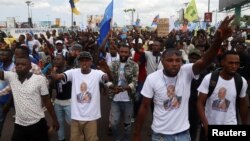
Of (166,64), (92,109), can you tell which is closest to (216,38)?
(166,64)

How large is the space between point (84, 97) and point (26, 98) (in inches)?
30.1

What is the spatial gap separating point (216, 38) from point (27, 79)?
2.23m

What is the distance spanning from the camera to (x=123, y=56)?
5.50 m

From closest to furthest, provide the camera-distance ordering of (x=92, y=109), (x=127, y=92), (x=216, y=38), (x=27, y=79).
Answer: (x=216, y=38) → (x=27, y=79) → (x=92, y=109) → (x=127, y=92)

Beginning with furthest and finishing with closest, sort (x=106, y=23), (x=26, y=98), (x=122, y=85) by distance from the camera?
(x=106, y=23) < (x=122, y=85) < (x=26, y=98)

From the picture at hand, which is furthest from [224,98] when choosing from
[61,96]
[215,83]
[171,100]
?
[61,96]

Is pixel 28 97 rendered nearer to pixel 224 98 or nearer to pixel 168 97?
pixel 168 97

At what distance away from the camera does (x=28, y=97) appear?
13.5 feet

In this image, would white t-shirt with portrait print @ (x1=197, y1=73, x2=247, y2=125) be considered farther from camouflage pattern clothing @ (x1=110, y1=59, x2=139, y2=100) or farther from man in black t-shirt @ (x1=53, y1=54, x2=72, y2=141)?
man in black t-shirt @ (x1=53, y1=54, x2=72, y2=141)

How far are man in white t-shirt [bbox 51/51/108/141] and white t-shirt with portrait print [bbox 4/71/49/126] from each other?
0.40m

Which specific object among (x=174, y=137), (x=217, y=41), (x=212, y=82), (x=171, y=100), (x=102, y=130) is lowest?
(x=102, y=130)

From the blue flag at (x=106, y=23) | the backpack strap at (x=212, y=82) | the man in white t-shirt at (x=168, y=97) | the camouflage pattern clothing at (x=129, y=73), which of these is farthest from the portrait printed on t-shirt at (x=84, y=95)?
the blue flag at (x=106, y=23)

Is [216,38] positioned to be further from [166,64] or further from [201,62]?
[166,64]

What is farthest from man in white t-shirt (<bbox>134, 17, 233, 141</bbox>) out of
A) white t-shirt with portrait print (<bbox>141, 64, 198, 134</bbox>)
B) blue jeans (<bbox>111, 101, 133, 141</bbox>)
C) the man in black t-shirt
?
the man in black t-shirt
